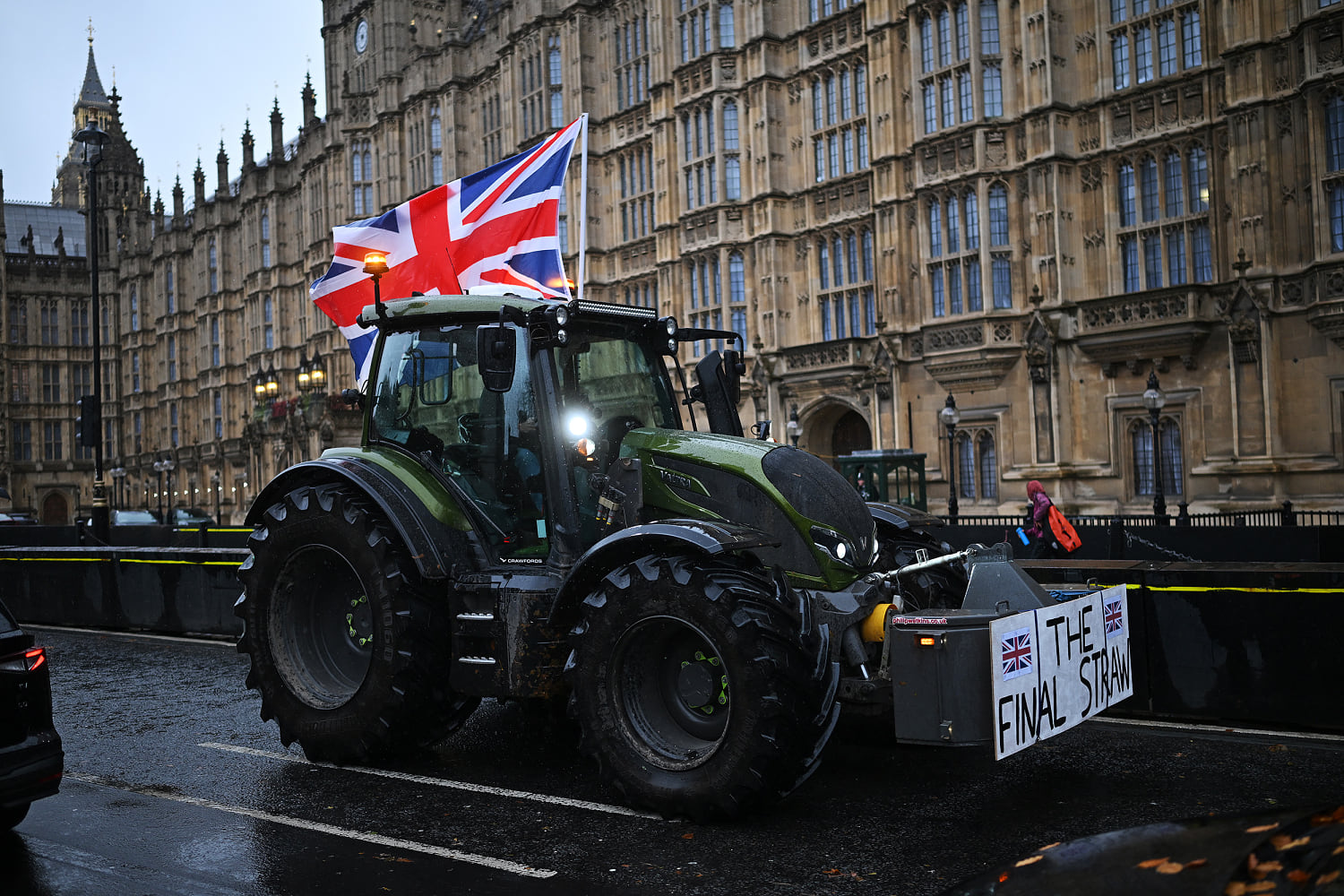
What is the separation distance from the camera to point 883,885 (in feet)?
15.7

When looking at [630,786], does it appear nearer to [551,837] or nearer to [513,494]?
[551,837]

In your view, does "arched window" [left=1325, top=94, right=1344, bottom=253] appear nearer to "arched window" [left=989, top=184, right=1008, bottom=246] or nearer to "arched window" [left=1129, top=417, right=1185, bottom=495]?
"arched window" [left=1129, top=417, right=1185, bottom=495]

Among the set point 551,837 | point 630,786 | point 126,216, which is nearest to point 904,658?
point 630,786

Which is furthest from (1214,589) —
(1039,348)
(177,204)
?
(177,204)

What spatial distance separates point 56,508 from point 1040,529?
7969 cm

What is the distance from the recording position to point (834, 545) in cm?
623

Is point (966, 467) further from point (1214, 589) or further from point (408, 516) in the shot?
point (408, 516)

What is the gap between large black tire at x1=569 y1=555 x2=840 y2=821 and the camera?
5410 millimetres

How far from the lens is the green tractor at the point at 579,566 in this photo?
223 inches

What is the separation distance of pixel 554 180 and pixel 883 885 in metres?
7.82

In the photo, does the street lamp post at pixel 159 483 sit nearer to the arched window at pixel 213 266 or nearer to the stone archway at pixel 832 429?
the arched window at pixel 213 266

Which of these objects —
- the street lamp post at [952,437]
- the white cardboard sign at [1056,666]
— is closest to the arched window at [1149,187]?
the street lamp post at [952,437]

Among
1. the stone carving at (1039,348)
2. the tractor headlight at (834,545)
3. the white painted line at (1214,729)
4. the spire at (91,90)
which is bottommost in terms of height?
the white painted line at (1214,729)

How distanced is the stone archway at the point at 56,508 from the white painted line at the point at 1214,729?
8301 centimetres
